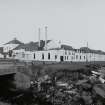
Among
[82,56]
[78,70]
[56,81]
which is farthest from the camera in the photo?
[82,56]

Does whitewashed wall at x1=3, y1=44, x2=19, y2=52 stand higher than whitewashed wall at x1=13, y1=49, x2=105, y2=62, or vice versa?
whitewashed wall at x1=3, y1=44, x2=19, y2=52

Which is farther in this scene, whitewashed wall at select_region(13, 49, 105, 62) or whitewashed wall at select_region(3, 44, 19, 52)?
whitewashed wall at select_region(3, 44, 19, 52)

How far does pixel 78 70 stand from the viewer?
2925 cm

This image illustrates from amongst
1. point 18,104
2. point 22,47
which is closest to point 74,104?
point 18,104

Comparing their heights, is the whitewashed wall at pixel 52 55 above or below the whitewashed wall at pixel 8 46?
below

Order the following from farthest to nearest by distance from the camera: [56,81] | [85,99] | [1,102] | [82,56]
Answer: [82,56], [56,81], [85,99], [1,102]

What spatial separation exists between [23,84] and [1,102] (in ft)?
11.6

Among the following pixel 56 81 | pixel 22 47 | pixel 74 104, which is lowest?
pixel 74 104

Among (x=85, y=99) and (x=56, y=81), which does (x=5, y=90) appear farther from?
(x=85, y=99)

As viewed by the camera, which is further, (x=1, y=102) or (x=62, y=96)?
(x=62, y=96)

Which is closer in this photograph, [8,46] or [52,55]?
[52,55]

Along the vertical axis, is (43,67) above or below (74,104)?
above

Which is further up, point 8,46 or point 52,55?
point 8,46

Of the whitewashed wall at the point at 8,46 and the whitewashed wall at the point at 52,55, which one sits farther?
the whitewashed wall at the point at 8,46
